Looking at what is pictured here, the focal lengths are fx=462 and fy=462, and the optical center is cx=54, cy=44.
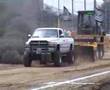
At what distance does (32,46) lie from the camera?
83.8ft

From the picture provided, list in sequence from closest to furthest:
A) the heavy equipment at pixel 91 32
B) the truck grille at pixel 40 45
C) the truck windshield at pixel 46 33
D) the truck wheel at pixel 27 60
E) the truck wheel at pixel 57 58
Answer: the truck grille at pixel 40 45 < the truck wheel at pixel 57 58 < the truck wheel at pixel 27 60 < the truck windshield at pixel 46 33 < the heavy equipment at pixel 91 32

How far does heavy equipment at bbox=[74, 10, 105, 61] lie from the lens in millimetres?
33531

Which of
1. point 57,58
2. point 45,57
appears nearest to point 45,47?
point 45,57

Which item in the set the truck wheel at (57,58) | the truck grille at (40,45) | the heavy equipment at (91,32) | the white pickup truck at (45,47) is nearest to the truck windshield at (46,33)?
the white pickup truck at (45,47)

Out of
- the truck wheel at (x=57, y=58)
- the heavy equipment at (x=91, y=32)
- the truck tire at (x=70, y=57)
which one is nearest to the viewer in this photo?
the truck wheel at (x=57, y=58)

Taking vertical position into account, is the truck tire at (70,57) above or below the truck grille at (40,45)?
below

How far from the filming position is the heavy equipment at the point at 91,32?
33531 millimetres

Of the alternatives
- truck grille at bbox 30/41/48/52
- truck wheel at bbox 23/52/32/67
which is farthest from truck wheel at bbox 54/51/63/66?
truck wheel at bbox 23/52/32/67

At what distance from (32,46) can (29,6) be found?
16250mm

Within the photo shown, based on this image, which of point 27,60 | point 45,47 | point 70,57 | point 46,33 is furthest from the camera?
point 70,57

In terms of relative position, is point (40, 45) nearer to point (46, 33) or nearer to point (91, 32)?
point (46, 33)

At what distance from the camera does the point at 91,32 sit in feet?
116

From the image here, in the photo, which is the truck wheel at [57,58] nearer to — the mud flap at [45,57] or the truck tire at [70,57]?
the mud flap at [45,57]

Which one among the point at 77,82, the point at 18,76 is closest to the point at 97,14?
the point at 18,76
